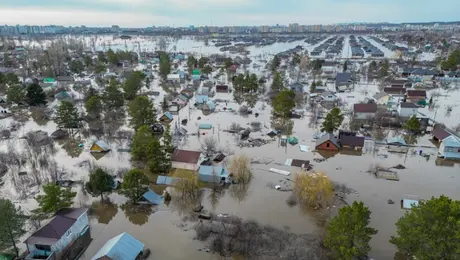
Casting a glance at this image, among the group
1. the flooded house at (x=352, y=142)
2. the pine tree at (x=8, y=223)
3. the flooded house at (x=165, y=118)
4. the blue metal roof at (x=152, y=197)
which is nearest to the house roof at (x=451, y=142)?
the flooded house at (x=352, y=142)

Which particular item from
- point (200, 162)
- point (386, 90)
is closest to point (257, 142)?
point (200, 162)

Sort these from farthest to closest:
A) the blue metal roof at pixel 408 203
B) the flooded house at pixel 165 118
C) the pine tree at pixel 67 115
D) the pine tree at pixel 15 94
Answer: the pine tree at pixel 15 94 → the flooded house at pixel 165 118 → the pine tree at pixel 67 115 → the blue metal roof at pixel 408 203

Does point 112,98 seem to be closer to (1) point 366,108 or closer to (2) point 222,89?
(2) point 222,89

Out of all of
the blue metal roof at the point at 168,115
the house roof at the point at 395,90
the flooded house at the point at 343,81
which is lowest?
the blue metal roof at the point at 168,115

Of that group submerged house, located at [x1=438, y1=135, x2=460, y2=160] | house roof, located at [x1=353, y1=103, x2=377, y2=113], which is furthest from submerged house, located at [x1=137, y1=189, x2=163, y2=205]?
house roof, located at [x1=353, y1=103, x2=377, y2=113]

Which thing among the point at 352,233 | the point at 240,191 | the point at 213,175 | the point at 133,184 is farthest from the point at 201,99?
the point at 352,233

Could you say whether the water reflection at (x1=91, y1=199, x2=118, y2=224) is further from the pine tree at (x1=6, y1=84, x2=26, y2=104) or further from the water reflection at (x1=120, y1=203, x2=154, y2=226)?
the pine tree at (x1=6, y1=84, x2=26, y2=104)

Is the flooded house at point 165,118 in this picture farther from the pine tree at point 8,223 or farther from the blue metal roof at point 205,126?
the pine tree at point 8,223
